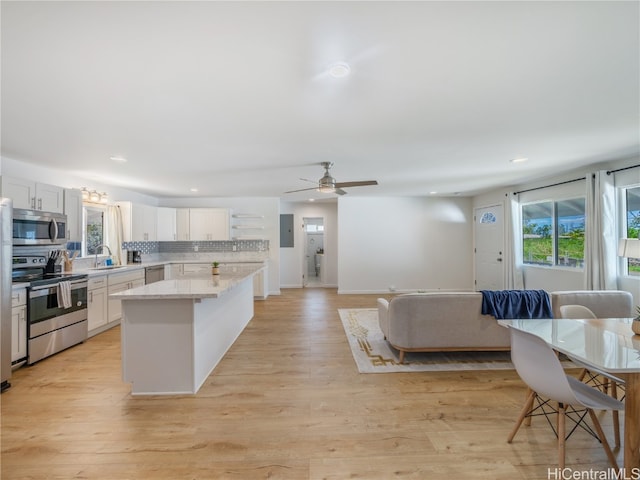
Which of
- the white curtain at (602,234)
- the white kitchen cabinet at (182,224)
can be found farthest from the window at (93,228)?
the white curtain at (602,234)

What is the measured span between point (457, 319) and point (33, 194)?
17.3ft

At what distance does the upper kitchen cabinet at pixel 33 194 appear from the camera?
3201mm

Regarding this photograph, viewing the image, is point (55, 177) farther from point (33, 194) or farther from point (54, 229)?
point (54, 229)

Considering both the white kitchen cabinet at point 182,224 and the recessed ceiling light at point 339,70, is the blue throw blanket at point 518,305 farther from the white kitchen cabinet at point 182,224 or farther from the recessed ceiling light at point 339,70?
the white kitchen cabinet at point 182,224

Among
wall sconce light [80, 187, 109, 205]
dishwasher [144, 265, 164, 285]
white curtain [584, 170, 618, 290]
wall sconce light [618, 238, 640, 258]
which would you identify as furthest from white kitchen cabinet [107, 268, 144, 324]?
white curtain [584, 170, 618, 290]

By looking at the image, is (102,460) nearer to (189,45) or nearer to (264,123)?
(189,45)

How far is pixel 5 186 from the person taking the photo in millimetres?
3139

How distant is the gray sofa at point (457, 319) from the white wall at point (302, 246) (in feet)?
16.8

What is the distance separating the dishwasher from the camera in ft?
17.3

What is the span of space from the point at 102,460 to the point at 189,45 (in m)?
2.56

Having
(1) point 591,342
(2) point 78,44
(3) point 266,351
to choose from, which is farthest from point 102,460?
(1) point 591,342

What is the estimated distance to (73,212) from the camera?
4.11 m

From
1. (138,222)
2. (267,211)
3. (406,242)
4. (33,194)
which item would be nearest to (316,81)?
(33,194)

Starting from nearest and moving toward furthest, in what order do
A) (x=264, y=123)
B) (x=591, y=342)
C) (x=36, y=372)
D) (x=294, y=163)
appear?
(x=591, y=342)
(x=264, y=123)
(x=36, y=372)
(x=294, y=163)
